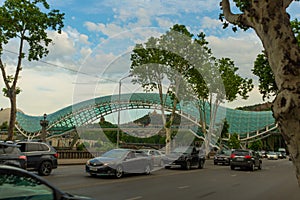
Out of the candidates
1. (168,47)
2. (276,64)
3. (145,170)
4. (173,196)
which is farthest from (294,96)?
(168,47)

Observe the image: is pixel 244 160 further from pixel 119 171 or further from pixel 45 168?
pixel 45 168

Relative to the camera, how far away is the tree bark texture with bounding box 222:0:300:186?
525 cm

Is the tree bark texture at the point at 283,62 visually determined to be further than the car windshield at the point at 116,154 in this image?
No

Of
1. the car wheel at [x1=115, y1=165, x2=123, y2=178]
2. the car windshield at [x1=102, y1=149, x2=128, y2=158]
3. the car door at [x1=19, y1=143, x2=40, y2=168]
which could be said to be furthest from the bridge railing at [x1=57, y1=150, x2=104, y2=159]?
the car wheel at [x1=115, y1=165, x2=123, y2=178]

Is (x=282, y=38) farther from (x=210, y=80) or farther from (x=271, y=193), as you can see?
(x=210, y=80)

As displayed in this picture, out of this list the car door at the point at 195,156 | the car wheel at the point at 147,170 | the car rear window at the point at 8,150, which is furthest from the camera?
the car door at the point at 195,156

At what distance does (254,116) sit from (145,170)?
91912mm

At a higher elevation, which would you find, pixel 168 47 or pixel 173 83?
pixel 168 47

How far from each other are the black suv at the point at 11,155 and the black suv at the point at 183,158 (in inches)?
544

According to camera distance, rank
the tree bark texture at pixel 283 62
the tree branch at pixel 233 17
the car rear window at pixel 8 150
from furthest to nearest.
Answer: the car rear window at pixel 8 150, the tree branch at pixel 233 17, the tree bark texture at pixel 283 62

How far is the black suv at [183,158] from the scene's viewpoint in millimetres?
26953

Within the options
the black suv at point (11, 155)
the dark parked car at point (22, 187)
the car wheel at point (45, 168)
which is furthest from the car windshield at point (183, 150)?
the dark parked car at point (22, 187)

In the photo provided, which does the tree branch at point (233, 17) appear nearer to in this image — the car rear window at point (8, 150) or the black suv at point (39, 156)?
the car rear window at point (8, 150)

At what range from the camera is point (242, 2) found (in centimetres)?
1094
